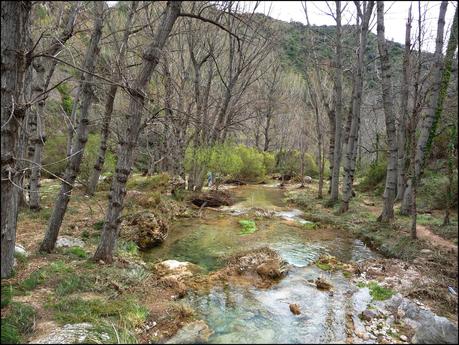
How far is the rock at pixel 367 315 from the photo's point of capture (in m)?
5.36

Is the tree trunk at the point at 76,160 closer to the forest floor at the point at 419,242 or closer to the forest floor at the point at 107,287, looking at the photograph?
the forest floor at the point at 107,287

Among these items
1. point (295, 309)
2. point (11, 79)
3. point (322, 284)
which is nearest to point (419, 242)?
point (322, 284)

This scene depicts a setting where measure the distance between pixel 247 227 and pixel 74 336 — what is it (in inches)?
323

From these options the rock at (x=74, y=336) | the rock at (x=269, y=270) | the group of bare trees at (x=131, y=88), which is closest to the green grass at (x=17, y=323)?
the rock at (x=74, y=336)

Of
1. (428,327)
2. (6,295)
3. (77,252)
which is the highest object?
(428,327)

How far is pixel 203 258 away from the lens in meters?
8.83

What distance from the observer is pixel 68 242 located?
25.4 ft

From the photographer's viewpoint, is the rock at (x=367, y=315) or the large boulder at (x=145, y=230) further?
the large boulder at (x=145, y=230)

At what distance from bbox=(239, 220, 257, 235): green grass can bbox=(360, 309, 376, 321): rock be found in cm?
602

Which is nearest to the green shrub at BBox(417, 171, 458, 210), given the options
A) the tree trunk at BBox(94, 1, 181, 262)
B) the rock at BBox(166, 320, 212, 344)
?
the rock at BBox(166, 320, 212, 344)

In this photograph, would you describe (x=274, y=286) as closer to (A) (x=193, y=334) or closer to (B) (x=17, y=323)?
(A) (x=193, y=334)

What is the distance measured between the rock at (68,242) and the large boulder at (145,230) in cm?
157

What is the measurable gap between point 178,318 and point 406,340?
316cm

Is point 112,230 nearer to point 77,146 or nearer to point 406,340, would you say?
point 77,146
